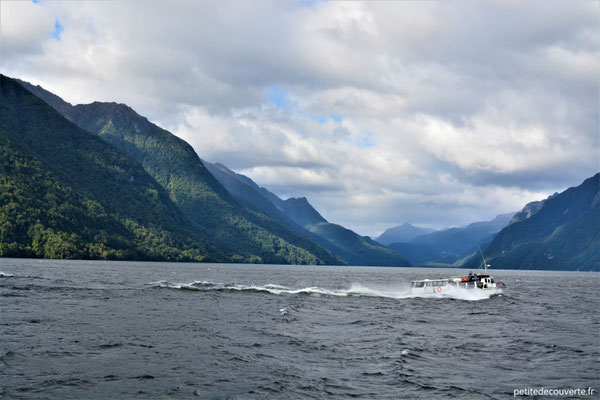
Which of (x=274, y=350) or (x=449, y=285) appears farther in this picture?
(x=449, y=285)

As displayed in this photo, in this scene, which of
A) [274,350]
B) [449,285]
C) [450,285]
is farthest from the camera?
[450,285]

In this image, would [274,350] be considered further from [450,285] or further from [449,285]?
[450,285]

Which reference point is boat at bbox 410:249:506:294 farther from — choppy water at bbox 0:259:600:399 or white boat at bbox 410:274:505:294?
choppy water at bbox 0:259:600:399

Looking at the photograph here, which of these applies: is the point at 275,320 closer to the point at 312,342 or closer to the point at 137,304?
the point at 312,342

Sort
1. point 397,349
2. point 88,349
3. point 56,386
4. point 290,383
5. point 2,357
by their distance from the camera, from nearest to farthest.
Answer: point 56,386, point 290,383, point 2,357, point 88,349, point 397,349

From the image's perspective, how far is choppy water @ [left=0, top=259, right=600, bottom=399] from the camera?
2827cm

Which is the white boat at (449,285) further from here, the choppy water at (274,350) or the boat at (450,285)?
→ the choppy water at (274,350)

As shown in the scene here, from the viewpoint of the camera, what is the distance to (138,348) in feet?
123

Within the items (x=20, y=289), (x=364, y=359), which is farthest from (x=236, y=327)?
(x=20, y=289)

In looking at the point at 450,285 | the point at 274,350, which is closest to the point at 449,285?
the point at 450,285

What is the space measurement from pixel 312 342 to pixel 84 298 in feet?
138

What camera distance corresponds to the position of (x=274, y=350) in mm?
40031

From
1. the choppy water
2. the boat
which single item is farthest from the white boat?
the choppy water

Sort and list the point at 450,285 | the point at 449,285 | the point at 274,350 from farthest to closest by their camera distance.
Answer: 1. the point at 450,285
2. the point at 449,285
3. the point at 274,350
